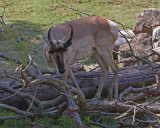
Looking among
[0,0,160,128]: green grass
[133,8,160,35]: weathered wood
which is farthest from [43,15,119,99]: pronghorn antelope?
[0,0,160,128]: green grass

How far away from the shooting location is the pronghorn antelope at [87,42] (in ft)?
22.3

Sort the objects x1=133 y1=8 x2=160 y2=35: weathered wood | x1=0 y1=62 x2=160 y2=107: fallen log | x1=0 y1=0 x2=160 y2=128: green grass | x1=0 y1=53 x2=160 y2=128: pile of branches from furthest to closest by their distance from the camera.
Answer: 1. x1=0 y1=0 x2=160 y2=128: green grass
2. x1=133 y1=8 x2=160 y2=35: weathered wood
3. x1=0 y1=62 x2=160 y2=107: fallen log
4. x1=0 y1=53 x2=160 y2=128: pile of branches

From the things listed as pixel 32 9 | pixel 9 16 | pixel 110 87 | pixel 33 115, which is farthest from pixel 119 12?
pixel 33 115

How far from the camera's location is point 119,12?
538 inches

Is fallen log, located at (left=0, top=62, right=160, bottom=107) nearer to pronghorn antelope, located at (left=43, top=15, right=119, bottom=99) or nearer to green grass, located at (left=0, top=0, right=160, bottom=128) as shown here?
pronghorn antelope, located at (left=43, top=15, right=119, bottom=99)

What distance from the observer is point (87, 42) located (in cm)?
730

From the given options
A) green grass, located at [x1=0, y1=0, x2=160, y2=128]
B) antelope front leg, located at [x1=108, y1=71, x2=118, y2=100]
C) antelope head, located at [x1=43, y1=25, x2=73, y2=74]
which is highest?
antelope head, located at [x1=43, y1=25, x2=73, y2=74]

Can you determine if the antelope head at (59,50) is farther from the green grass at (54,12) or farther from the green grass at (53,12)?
the green grass at (54,12)

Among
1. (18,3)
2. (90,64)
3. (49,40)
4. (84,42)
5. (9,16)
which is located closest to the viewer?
(49,40)

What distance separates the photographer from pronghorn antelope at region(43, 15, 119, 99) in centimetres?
680

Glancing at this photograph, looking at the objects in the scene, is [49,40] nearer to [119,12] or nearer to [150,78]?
[150,78]

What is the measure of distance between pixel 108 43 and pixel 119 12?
21.4ft

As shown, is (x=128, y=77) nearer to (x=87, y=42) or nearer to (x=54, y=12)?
(x=87, y=42)

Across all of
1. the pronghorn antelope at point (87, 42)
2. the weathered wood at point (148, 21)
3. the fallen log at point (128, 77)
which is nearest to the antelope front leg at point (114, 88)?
the pronghorn antelope at point (87, 42)
